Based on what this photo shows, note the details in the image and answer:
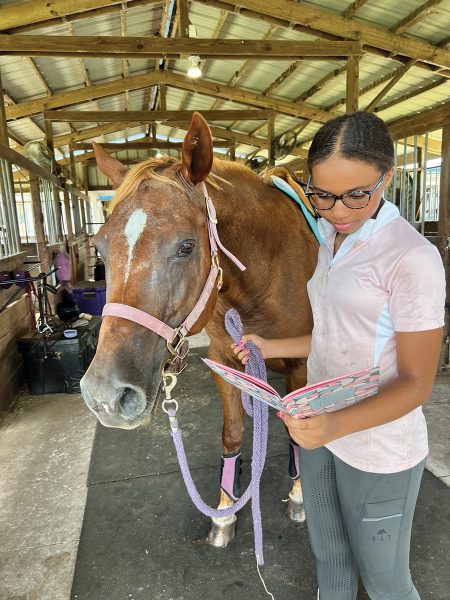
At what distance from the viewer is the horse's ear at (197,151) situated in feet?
3.55

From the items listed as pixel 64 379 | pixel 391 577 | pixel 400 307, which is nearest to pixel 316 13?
pixel 64 379

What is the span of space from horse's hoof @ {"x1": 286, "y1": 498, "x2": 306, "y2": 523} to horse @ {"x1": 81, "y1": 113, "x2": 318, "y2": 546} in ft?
3.47

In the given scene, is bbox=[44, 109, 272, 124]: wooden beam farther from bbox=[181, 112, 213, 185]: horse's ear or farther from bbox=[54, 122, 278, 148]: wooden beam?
bbox=[181, 112, 213, 185]: horse's ear

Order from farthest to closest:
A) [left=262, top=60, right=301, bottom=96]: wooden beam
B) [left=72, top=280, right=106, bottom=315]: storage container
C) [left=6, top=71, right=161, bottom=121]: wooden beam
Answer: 1. [left=6, top=71, right=161, bottom=121]: wooden beam
2. [left=262, top=60, right=301, bottom=96]: wooden beam
3. [left=72, top=280, right=106, bottom=315]: storage container

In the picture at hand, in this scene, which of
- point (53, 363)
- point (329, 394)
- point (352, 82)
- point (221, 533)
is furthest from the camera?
point (352, 82)

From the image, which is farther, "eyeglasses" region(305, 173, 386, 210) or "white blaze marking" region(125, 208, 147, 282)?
"white blaze marking" region(125, 208, 147, 282)

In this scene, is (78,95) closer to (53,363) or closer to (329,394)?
(53,363)

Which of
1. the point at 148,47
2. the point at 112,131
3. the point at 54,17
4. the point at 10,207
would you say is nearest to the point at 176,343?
the point at 10,207

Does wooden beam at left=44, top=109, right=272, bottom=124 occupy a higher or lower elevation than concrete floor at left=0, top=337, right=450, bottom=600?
higher

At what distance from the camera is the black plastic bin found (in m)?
3.50

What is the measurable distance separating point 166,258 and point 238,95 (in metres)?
9.10

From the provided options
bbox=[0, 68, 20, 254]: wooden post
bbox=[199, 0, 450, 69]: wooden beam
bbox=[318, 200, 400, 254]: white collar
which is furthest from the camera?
bbox=[199, 0, 450, 69]: wooden beam

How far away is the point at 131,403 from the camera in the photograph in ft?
3.23

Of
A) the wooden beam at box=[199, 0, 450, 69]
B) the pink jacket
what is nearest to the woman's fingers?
the pink jacket
